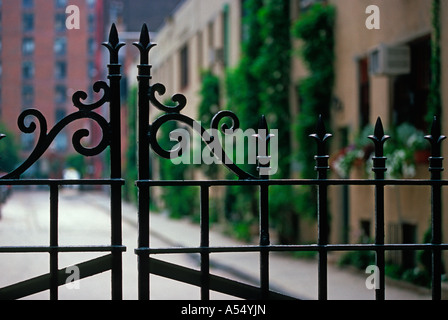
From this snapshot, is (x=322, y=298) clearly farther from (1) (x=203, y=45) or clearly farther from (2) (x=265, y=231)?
(1) (x=203, y=45)

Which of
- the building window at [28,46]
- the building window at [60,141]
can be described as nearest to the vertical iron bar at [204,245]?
the building window at [60,141]

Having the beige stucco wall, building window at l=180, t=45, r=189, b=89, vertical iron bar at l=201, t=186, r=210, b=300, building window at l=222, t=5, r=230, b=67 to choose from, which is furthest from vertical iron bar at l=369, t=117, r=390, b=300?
A: building window at l=180, t=45, r=189, b=89

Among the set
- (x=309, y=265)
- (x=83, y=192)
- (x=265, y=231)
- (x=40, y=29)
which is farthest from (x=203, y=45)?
(x=40, y=29)

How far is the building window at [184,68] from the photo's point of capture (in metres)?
34.3

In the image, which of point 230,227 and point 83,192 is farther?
point 83,192

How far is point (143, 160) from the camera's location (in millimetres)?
4160

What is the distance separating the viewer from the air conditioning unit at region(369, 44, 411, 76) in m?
13.2

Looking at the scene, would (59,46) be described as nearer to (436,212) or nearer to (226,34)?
(226,34)

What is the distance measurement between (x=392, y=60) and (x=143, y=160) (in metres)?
9.72

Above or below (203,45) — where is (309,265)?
below

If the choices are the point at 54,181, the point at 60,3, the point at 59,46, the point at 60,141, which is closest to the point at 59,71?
the point at 59,46

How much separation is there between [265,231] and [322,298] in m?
0.45

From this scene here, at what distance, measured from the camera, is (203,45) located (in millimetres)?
30172

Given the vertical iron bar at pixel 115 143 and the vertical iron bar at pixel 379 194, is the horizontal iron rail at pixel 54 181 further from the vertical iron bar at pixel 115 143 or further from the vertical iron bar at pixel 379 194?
the vertical iron bar at pixel 379 194
